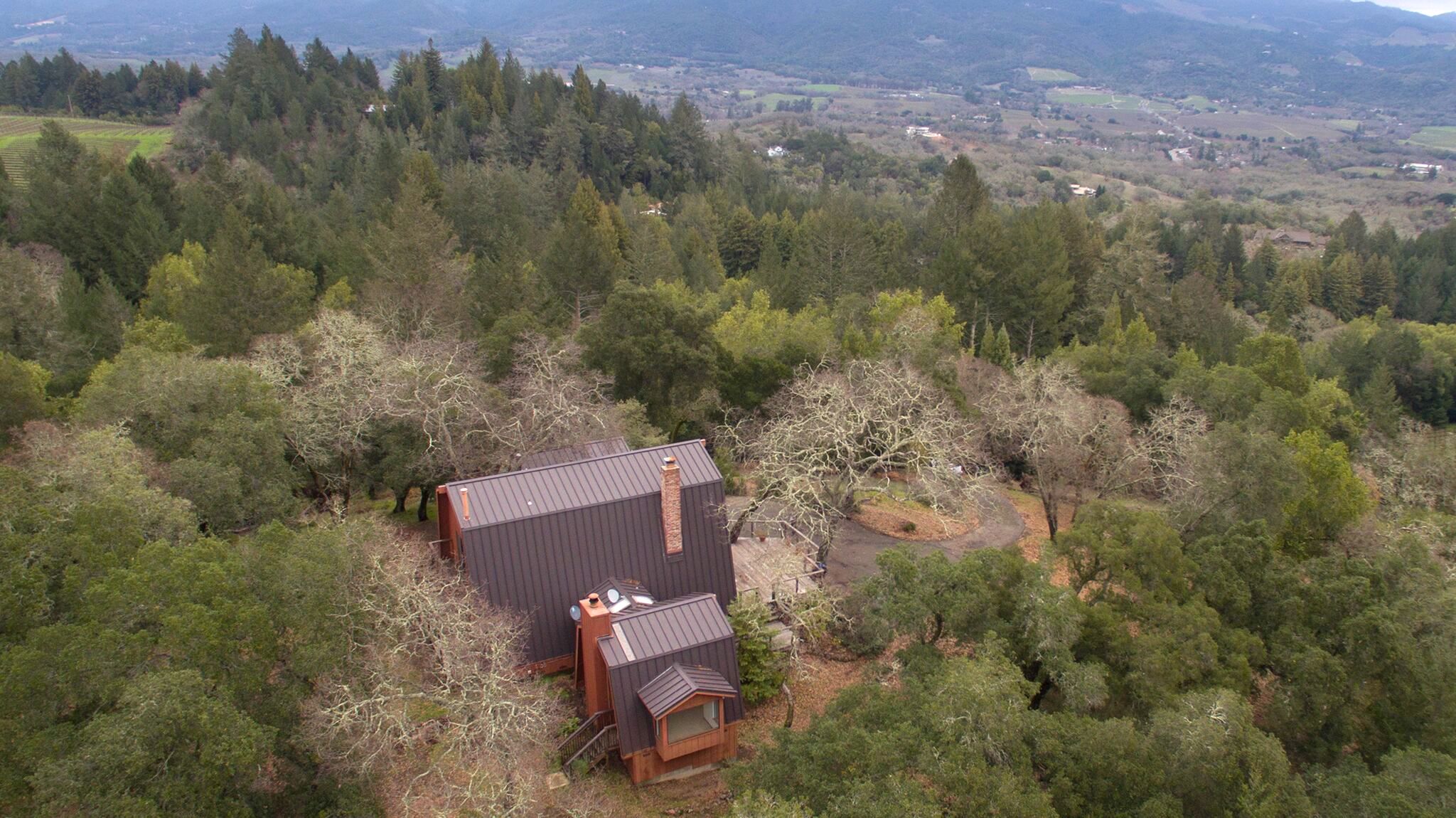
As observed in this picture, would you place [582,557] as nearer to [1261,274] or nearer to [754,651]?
[754,651]

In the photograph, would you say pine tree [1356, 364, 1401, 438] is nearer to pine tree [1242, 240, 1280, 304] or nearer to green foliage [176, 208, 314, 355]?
pine tree [1242, 240, 1280, 304]

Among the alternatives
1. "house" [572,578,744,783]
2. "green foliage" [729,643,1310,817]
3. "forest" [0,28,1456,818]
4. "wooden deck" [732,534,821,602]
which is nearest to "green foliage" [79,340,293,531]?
"forest" [0,28,1456,818]

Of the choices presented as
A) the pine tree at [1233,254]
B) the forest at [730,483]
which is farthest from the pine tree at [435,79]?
the pine tree at [1233,254]

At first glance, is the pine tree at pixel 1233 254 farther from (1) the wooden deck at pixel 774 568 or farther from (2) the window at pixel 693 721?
(2) the window at pixel 693 721

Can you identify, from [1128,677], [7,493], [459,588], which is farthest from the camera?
[459,588]

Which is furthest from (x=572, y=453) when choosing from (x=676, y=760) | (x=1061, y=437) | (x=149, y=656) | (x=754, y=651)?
(x=1061, y=437)

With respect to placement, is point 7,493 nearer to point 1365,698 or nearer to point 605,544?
point 605,544

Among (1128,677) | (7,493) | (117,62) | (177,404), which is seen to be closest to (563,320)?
(177,404)
